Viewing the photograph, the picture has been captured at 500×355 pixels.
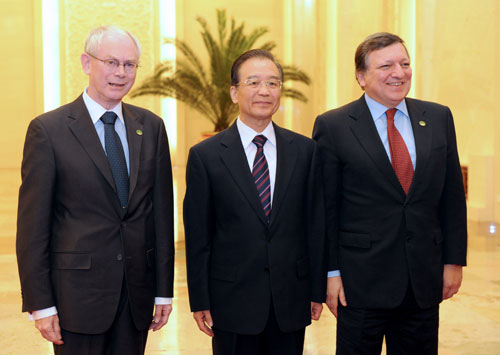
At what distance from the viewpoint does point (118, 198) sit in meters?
2.90

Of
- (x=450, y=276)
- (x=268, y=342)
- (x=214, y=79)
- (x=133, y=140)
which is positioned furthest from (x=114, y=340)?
(x=214, y=79)

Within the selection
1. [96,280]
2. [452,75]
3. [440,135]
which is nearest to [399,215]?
[440,135]

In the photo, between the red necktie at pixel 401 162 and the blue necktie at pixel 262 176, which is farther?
the red necktie at pixel 401 162

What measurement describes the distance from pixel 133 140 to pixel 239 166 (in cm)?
50

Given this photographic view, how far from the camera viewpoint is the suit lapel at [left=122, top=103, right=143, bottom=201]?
2.94 m

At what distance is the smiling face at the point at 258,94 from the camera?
10.3 feet

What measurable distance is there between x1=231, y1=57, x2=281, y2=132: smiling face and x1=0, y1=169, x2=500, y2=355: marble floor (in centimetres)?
236

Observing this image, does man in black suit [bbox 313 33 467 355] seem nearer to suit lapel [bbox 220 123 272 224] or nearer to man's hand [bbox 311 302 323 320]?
man's hand [bbox 311 302 323 320]

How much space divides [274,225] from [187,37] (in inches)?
719

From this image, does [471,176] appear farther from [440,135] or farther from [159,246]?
[159,246]

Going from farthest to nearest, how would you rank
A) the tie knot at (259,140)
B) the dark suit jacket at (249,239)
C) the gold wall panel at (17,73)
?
the gold wall panel at (17,73)
the tie knot at (259,140)
the dark suit jacket at (249,239)

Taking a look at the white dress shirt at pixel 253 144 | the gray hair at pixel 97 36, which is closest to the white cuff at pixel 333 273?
the white dress shirt at pixel 253 144

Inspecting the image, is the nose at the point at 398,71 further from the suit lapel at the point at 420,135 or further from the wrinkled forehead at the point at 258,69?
the wrinkled forehead at the point at 258,69

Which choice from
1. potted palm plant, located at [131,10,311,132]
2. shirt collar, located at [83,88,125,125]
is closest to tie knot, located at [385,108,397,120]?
shirt collar, located at [83,88,125,125]
